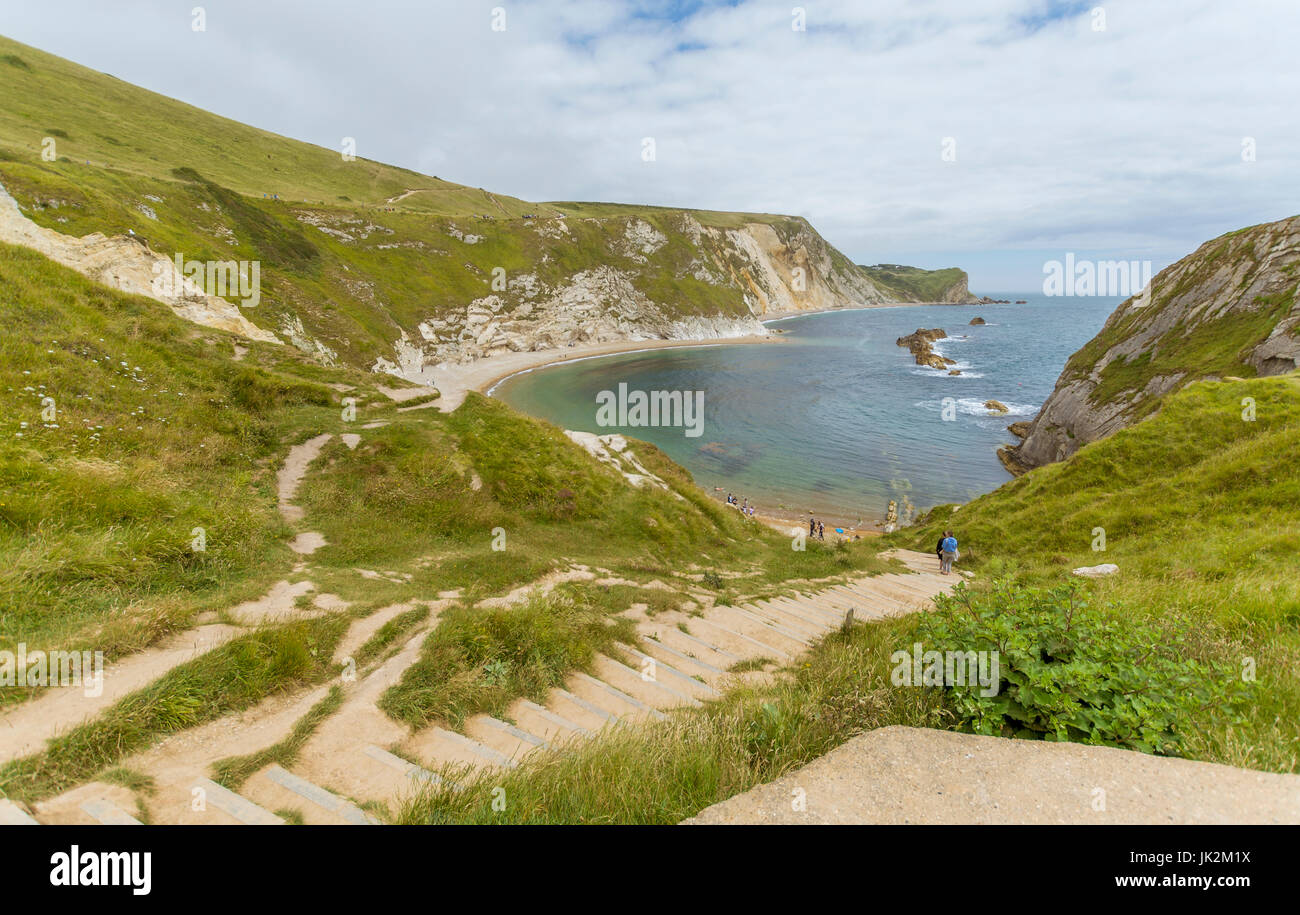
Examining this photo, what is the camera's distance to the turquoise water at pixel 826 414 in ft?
156

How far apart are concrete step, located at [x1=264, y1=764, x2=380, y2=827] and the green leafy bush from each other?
5575 mm

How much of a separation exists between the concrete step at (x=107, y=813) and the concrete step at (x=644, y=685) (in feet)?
18.5

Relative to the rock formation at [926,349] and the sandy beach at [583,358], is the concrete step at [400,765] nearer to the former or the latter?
the sandy beach at [583,358]

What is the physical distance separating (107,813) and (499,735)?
11.3 feet

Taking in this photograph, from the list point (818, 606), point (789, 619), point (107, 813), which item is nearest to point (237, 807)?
point (107, 813)

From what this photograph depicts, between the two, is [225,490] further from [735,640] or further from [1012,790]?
[1012,790]

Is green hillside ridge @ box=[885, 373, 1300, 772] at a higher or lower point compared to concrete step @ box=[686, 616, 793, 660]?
higher

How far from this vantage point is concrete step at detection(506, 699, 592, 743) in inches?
257

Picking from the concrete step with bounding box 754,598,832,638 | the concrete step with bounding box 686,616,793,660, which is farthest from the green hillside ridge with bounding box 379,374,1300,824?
the concrete step with bounding box 754,598,832,638

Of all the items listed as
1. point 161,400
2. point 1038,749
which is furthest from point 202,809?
point 161,400

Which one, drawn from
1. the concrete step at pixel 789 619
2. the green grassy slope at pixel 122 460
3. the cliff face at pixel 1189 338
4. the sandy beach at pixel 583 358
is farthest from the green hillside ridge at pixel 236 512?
the cliff face at pixel 1189 338

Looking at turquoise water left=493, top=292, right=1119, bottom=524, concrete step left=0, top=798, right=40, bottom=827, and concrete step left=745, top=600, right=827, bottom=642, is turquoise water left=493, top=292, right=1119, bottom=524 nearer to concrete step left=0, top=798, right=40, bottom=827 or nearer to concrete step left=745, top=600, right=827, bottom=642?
concrete step left=745, top=600, right=827, bottom=642

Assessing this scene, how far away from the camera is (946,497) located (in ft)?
145
